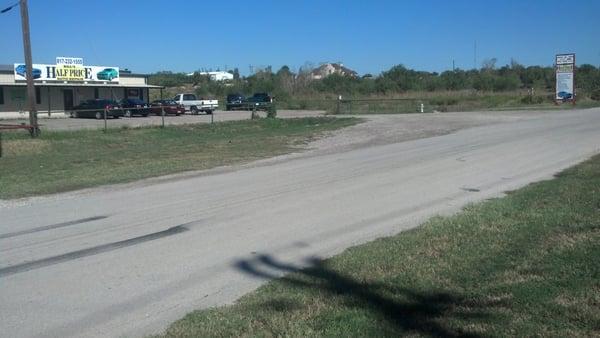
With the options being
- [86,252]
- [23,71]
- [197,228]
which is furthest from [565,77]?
[86,252]

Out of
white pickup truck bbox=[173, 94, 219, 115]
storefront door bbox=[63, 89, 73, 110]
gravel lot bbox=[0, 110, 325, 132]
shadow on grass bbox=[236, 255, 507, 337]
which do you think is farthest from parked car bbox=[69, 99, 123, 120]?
shadow on grass bbox=[236, 255, 507, 337]

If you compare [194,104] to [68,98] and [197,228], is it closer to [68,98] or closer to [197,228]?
[68,98]

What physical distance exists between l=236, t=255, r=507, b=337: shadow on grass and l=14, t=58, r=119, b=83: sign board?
164 ft

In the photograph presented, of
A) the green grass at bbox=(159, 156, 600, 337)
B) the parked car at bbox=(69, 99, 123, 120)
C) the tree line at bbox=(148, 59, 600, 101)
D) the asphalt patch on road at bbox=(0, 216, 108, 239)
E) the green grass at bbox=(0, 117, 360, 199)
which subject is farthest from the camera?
the tree line at bbox=(148, 59, 600, 101)

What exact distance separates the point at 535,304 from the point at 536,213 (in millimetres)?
4591

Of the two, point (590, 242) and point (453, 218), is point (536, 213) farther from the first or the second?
point (590, 242)

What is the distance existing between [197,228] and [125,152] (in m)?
15.2

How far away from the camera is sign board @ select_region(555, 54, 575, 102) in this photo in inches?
2279

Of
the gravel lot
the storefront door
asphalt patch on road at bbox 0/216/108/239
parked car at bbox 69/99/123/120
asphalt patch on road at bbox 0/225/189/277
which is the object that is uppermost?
the storefront door

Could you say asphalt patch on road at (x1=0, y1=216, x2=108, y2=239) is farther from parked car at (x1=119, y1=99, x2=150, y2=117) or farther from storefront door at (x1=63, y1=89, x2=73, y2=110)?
storefront door at (x1=63, y1=89, x2=73, y2=110)

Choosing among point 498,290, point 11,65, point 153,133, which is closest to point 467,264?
point 498,290

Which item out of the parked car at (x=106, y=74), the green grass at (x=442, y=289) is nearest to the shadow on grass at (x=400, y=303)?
the green grass at (x=442, y=289)

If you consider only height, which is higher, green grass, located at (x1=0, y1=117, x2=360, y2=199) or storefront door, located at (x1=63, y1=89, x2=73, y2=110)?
storefront door, located at (x1=63, y1=89, x2=73, y2=110)

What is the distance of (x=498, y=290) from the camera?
232 inches
